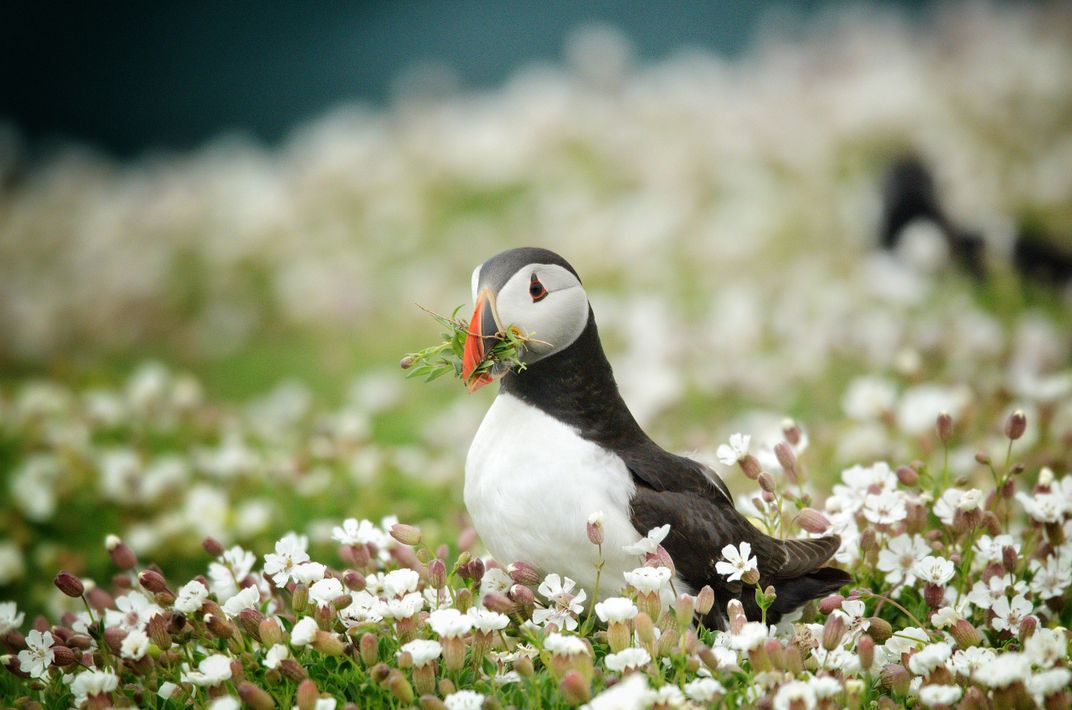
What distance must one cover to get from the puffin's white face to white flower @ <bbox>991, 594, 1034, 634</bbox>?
1.30 metres

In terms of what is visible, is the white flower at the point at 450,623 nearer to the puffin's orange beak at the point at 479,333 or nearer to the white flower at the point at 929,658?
the puffin's orange beak at the point at 479,333

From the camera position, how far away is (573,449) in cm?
265

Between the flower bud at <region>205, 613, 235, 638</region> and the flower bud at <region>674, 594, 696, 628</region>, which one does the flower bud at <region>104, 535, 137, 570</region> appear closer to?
the flower bud at <region>205, 613, 235, 638</region>

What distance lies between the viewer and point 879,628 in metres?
2.55

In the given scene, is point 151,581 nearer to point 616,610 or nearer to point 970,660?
point 616,610

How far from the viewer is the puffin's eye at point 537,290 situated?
8.59 feet

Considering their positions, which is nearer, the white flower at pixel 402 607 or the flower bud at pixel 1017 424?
the white flower at pixel 402 607

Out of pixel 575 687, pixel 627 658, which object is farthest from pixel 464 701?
pixel 627 658

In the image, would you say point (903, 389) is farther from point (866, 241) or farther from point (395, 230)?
point (395, 230)

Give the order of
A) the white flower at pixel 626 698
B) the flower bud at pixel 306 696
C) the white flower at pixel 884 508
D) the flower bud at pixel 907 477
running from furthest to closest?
the flower bud at pixel 907 477, the white flower at pixel 884 508, the flower bud at pixel 306 696, the white flower at pixel 626 698

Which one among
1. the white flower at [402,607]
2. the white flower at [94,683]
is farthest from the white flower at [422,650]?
the white flower at [94,683]

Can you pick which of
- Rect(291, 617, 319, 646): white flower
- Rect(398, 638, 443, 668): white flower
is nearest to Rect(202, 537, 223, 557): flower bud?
Rect(291, 617, 319, 646): white flower

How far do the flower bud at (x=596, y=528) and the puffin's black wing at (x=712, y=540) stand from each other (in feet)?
0.69

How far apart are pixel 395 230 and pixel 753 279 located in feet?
12.9
